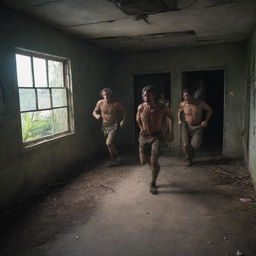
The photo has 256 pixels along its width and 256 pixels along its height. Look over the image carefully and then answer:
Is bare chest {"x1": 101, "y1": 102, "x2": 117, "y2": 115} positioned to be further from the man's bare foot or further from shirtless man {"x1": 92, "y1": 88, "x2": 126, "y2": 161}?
the man's bare foot

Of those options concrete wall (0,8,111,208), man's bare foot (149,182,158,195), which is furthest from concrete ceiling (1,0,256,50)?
man's bare foot (149,182,158,195)

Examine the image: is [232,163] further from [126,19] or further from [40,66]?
[40,66]

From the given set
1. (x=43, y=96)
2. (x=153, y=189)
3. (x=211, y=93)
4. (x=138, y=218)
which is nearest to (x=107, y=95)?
(x=43, y=96)

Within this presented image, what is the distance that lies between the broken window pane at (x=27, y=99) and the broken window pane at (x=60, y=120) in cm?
71

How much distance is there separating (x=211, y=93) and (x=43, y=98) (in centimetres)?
644

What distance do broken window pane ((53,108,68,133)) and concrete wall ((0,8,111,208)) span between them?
9.6 inches

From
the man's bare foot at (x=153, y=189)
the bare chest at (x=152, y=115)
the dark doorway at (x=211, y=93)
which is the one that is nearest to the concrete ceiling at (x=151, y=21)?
the bare chest at (x=152, y=115)

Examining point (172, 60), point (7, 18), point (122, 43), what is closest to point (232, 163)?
point (172, 60)

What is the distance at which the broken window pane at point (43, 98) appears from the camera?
4453 mm

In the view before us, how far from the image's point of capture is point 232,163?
5898 mm

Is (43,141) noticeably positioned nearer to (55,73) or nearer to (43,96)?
(43,96)

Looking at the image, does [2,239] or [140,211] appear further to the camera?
[140,211]

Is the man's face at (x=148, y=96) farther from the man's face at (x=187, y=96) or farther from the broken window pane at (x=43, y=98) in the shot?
the broken window pane at (x=43, y=98)

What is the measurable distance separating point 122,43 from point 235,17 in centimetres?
274
